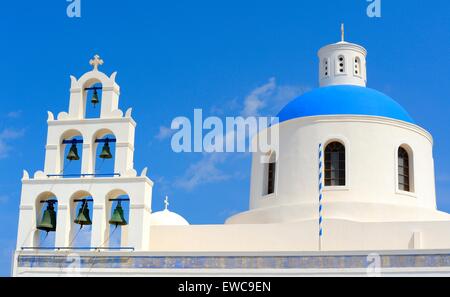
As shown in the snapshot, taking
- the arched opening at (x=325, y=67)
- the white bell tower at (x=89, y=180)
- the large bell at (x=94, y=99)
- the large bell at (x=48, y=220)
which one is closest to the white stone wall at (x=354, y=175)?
the arched opening at (x=325, y=67)

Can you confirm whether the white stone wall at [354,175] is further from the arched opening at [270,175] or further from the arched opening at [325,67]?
the arched opening at [325,67]

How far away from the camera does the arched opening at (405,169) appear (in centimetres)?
2253

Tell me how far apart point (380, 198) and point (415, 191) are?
134 centimetres

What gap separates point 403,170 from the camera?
22.7m

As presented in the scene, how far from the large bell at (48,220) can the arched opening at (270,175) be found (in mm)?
6486

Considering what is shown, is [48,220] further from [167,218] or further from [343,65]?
[343,65]

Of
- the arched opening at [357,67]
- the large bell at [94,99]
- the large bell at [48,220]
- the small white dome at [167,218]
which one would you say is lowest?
the large bell at [48,220]

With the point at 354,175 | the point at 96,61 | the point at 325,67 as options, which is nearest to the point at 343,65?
the point at 325,67

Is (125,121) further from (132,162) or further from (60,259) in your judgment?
(60,259)

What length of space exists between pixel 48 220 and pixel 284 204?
6.68 m

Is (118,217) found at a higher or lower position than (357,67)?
lower
